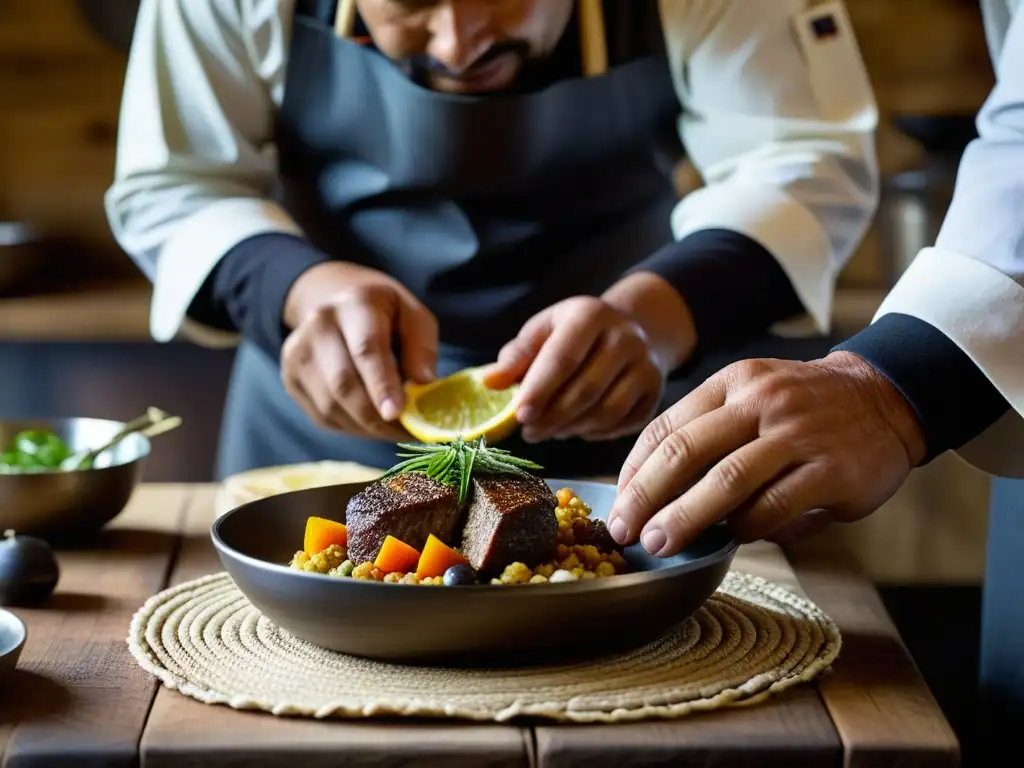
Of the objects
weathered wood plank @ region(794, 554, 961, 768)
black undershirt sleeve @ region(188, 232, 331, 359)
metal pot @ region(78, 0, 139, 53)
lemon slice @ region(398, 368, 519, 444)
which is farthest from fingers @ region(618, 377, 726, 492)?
metal pot @ region(78, 0, 139, 53)

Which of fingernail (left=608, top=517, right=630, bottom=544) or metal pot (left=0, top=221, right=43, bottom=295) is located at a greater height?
fingernail (left=608, top=517, right=630, bottom=544)

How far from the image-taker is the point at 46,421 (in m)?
1.59

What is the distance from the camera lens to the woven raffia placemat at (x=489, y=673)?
0.90 meters

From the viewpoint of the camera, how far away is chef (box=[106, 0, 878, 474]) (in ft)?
5.86

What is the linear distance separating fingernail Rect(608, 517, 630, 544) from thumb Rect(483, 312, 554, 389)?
47cm

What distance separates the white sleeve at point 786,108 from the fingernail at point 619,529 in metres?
0.86

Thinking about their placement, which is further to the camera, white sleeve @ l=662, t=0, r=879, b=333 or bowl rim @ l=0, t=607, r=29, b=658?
white sleeve @ l=662, t=0, r=879, b=333

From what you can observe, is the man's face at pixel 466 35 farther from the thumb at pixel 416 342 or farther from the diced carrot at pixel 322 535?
the diced carrot at pixel 322 535

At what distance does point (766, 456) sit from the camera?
103 centimetres

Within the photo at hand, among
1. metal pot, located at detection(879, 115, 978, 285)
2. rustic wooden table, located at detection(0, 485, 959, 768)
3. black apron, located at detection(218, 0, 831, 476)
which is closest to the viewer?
rustic wooden table, located at detection(0, 485, 959, 768)

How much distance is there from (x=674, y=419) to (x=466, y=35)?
82 cm

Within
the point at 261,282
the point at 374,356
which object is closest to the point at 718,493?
the point at 374,356

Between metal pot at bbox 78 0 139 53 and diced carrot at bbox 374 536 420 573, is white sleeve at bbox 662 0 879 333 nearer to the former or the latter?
diced carrot at bbox 374 536 420 573

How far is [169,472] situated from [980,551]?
2.07m
